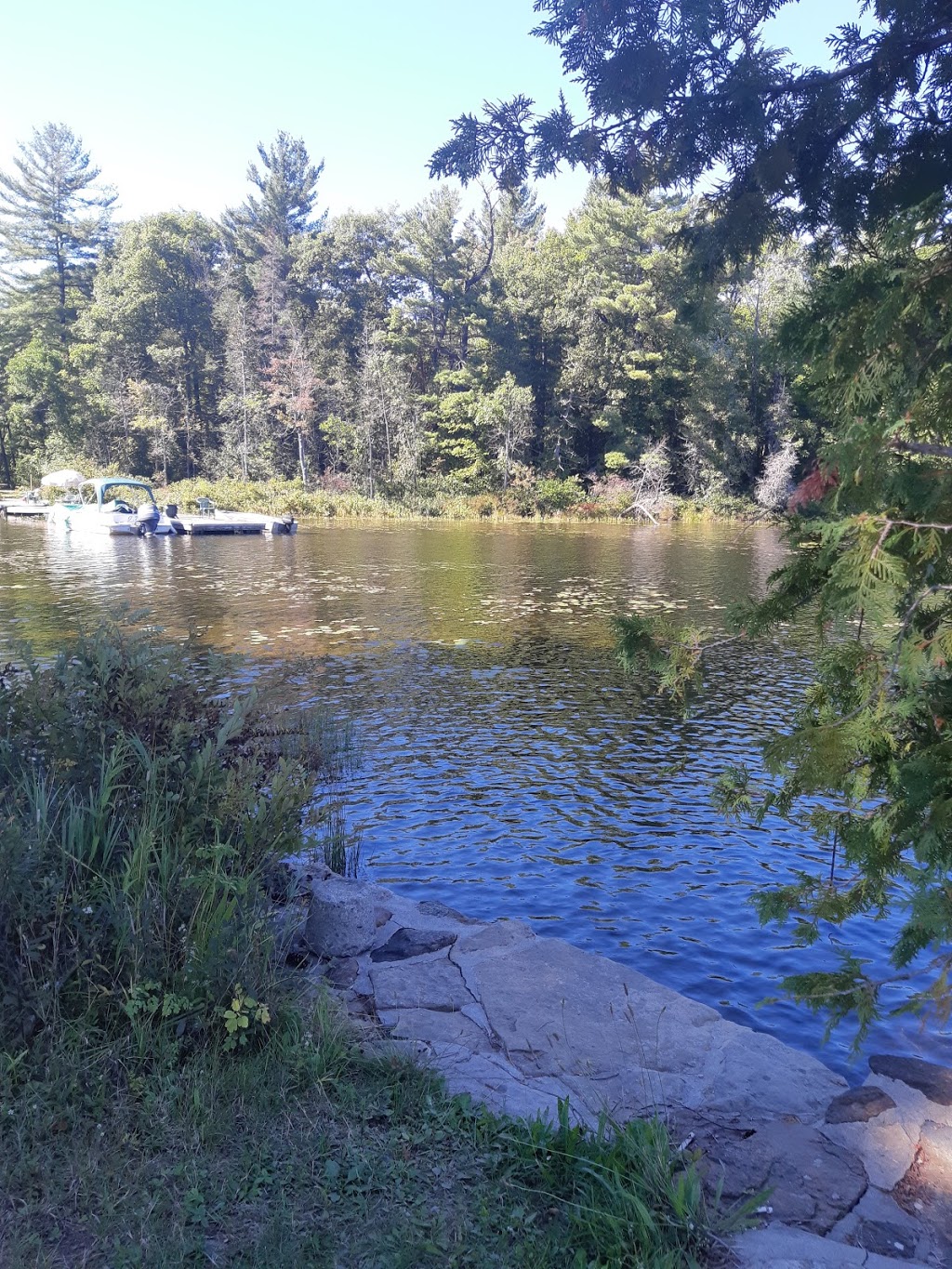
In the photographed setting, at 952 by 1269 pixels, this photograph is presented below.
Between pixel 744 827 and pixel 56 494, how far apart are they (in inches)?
2302

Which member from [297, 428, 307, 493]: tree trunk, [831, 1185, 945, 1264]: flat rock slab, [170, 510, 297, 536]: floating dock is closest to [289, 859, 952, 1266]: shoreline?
[831, 1185, 945, 1264]: flat rock slab

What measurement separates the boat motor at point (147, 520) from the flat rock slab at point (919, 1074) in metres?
38.5

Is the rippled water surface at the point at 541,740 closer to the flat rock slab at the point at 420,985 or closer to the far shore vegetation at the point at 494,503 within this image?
the flat rock slab at the point at 420,985

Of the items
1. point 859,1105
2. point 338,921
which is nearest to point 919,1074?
point 859,1105

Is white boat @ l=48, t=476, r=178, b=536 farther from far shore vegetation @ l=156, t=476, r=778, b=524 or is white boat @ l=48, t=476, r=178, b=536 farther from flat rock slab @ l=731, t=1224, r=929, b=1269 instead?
flat rock slab @ l=731, t=1224, r=929, b=1269

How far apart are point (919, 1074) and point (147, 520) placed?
3880 cm

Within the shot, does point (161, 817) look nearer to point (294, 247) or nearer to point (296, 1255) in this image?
point (296, 1255)

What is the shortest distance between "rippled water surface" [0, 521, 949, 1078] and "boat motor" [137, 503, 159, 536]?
11712 millimetres

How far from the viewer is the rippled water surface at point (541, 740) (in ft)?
22.4

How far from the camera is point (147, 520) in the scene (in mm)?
39469

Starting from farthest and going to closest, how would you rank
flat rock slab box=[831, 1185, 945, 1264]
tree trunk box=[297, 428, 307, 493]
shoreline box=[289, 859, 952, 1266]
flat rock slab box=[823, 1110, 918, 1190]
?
1. tree trunk box=[297, 428, 307, 493]
2. flat rock slab box=[823, 1110, 918, 1190]
3. shoreline box=[289, 859, 952, 1266]
4. flat rock slab box=[831, 1185, 945, 1264]

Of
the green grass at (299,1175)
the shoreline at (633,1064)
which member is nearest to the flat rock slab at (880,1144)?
the shoreline at (633,1064)

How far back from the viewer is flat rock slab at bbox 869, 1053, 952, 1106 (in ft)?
15.0

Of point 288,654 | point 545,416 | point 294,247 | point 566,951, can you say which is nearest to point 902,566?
point 566,951
